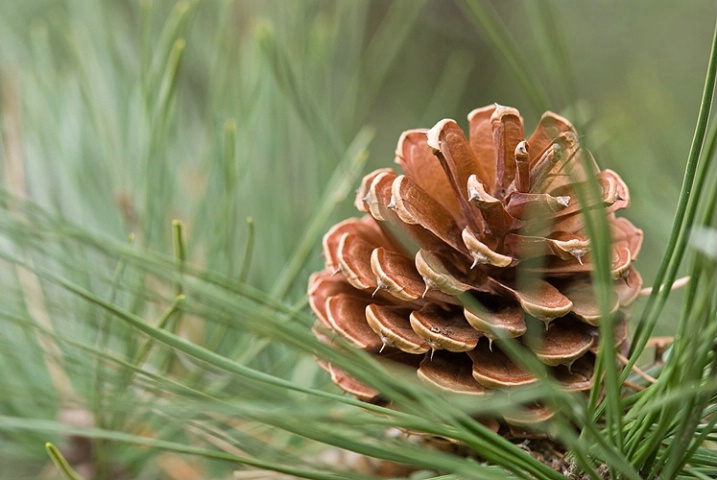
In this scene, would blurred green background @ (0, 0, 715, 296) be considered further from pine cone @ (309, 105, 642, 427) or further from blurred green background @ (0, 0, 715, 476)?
pine cone @ (309, 105, 642, 427)

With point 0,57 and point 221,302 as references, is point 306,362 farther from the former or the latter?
point 0,57

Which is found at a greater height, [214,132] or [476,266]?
[214,132]

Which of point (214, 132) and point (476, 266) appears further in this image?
point (214, 132)

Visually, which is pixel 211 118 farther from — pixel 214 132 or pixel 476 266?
pixel 476 266

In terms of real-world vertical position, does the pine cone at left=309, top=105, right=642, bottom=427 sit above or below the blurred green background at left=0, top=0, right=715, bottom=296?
below

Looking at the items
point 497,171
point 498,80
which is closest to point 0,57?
point 497,171

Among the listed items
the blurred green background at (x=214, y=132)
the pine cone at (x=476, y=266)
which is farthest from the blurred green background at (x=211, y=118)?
the pine cone at (x=476, y=266)

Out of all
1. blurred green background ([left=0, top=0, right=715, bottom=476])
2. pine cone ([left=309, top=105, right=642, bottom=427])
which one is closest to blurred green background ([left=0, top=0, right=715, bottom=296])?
blurred green background ([left=0, top=0, right=715, bottom=476])

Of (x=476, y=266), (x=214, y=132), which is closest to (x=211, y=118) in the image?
(x=214, y=132)

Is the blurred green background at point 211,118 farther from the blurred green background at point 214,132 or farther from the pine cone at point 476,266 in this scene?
the pine cone at point 476,266
